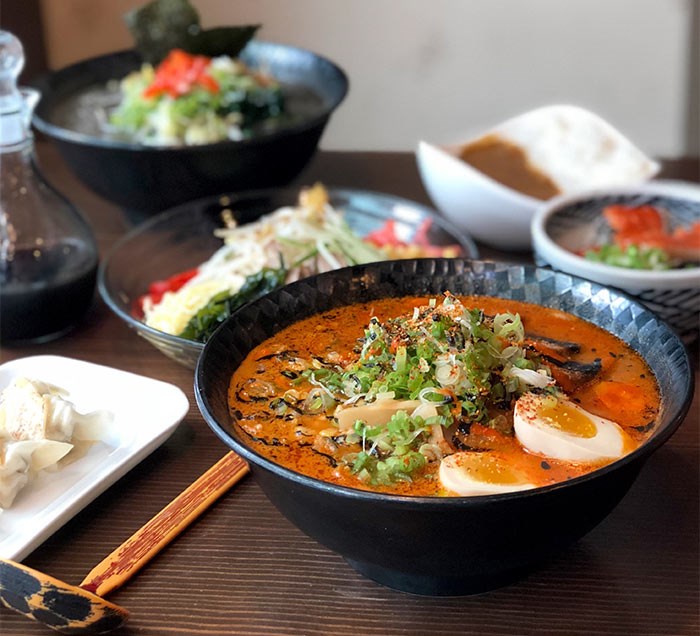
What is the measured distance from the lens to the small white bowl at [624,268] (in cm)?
179

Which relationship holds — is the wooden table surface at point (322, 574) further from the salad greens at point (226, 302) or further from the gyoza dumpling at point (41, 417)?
the salad greens at point (226, 302)

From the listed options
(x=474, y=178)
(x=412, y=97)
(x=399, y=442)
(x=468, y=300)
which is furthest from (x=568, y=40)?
(x=399, y=442)

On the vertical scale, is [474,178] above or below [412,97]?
above

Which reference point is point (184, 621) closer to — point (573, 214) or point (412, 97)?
→ point (573, 214)

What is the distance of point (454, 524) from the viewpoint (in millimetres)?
1065

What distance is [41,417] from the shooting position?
1.44m

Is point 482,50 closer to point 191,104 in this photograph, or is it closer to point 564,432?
point 191,104

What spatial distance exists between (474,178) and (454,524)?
1316 millimetres

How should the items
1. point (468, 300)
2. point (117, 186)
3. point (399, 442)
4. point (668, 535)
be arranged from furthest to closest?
point (117, 186) → point (468, 300) → point (668, 535) → point (399, 442)

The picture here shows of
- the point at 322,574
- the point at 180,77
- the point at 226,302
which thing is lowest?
the point at 322,574

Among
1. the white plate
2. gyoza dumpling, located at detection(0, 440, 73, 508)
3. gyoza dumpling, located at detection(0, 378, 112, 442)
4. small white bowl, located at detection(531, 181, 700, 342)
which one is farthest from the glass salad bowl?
gyoza dumpling, located at detection(0, 440, 73, 508)

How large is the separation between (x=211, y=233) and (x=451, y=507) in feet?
4.87

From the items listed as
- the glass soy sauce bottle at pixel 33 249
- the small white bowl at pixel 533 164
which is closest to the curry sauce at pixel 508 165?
the small white bowl at pixel 533 164

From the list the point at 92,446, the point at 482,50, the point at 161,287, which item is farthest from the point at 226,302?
the point at 482,50
